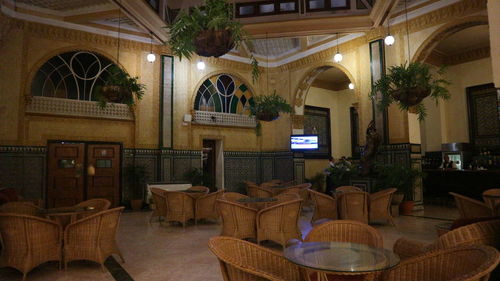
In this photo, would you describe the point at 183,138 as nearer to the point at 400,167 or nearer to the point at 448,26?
the point at 400,167

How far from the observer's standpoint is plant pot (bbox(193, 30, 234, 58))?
12.4ft

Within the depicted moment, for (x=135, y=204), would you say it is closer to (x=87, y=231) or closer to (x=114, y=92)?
(x=114, y=92)

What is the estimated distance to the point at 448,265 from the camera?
1.82 metres

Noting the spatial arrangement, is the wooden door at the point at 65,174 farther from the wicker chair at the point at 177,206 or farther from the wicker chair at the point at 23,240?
the wicker chair at the point at 23,240

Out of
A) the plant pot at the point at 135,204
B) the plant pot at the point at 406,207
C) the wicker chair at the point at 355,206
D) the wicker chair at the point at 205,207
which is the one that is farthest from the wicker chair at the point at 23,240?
the plant pot at the point at 406,207

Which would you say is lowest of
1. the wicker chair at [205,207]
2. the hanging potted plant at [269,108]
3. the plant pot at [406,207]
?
the plant pot at [406,207]

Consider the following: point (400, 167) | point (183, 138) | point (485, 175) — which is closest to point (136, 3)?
point (183, 138)

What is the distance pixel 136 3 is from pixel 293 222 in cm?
536

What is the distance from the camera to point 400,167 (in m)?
7.15

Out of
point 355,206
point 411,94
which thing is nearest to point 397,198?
point 355,206

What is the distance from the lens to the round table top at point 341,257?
1.76m

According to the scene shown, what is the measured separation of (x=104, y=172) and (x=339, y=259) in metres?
8.23

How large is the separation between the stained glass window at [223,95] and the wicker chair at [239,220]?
6.26m

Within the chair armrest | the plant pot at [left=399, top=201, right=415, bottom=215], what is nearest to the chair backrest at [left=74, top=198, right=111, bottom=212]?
the chair armrest
